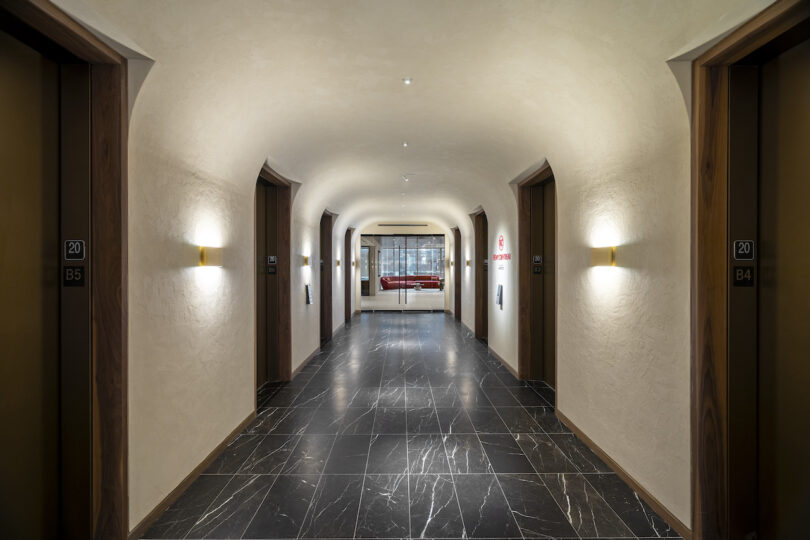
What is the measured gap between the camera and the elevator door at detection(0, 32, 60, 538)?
1729 millimetres

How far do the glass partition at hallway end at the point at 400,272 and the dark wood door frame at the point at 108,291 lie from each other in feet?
37.9

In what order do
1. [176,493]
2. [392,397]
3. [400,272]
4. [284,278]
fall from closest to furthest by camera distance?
[176,493] → [392,397] → [284,278] → [400,272]

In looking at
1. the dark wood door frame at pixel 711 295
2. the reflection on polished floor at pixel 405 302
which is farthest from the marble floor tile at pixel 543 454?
the reflection on polished floor at pixel 405 302

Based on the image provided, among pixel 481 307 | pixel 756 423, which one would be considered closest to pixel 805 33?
pixel 756 423

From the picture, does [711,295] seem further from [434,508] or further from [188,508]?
[188,508]

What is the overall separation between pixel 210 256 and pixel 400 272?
13196 mm

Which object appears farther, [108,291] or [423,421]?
[423,421]

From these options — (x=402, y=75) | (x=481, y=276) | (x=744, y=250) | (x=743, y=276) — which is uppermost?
(x=402, y=75)

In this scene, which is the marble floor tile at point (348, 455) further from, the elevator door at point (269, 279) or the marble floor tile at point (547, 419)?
the elevator door at point (269, 279)

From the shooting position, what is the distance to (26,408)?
1.82m

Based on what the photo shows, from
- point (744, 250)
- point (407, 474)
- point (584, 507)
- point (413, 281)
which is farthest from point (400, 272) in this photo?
point (744, 250)

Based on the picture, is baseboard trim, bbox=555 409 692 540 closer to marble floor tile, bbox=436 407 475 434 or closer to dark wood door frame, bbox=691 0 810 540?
dark wood door frame, bbox=691 0 810 540

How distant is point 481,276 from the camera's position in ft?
27.2

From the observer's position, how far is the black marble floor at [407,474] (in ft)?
7.47
